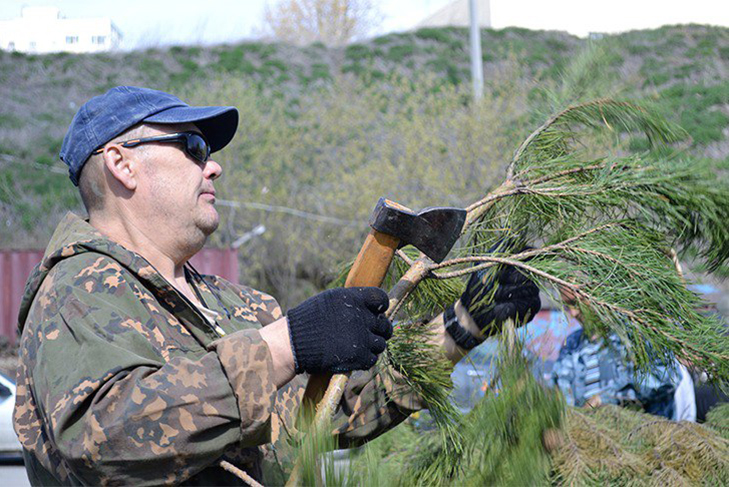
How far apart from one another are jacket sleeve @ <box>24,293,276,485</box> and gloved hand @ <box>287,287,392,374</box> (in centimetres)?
8

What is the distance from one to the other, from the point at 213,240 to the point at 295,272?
1.98 meters

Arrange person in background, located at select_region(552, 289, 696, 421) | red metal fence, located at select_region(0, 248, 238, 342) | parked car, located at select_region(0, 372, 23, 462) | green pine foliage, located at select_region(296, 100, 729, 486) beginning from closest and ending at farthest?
1. green pine foliage, located at select_region(296, 100, 729, 486)
2. person in background, located at select_region(552, 289, 696, 421)
3. parked car, located at select_region(0, 372, 23, 462)
4. red metal fence, located at select_region(0, 248, 238, 342)

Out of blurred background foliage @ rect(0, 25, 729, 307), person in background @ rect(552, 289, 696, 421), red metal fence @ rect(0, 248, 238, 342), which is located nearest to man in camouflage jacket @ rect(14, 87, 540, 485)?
blurred background foliage @ rect(0, 25, 729, 307)

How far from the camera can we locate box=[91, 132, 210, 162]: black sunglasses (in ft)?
5.50

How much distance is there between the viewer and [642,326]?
59.3 inches

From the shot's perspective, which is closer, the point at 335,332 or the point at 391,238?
the point at 335,332

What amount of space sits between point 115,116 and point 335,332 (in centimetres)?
76

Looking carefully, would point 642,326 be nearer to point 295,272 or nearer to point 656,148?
point 656,148

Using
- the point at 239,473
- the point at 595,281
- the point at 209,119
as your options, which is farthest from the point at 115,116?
the point at 595,281

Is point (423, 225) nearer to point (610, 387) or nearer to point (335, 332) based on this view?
point (335, 332)

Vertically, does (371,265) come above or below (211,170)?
below

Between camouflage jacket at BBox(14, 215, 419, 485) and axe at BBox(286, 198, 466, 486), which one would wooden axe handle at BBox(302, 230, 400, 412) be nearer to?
axe at BBox(286, 198, 466, 486)

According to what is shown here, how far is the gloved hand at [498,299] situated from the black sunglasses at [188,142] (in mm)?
717

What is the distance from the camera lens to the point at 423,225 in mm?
1523
